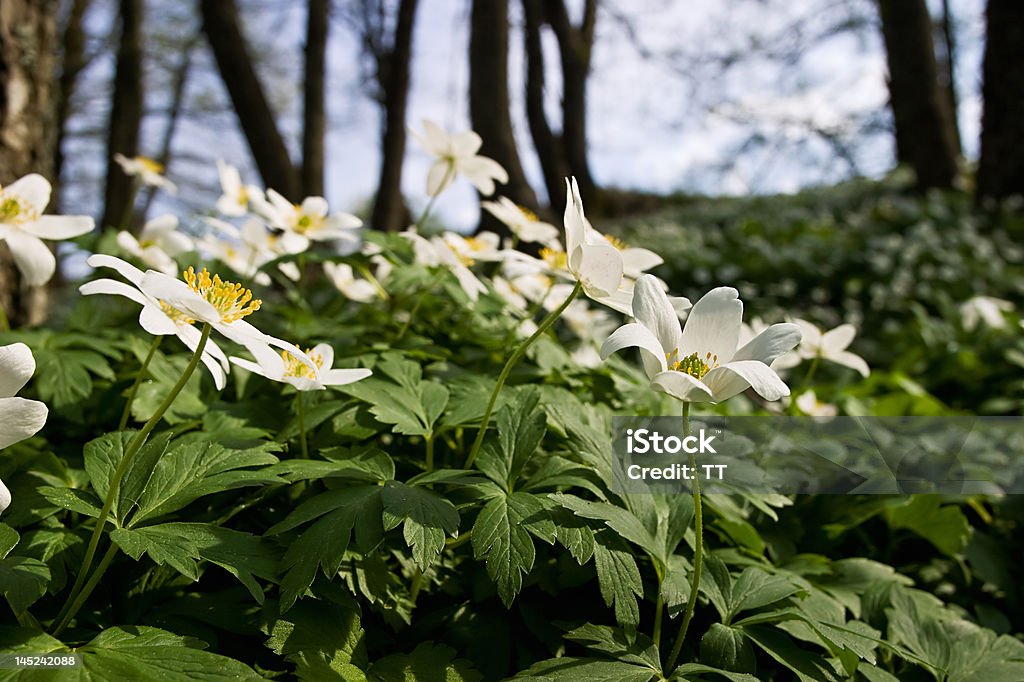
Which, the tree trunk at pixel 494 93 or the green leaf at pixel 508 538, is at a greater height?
the tree trunk at pixel 494 93

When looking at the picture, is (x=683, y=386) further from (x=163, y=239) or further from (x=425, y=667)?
(x=163, y=239)

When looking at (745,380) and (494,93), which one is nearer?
(745,380)

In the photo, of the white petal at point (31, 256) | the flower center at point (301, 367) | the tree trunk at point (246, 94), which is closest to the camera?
the flower center at point (301, 367)

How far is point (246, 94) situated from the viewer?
571 centimetres

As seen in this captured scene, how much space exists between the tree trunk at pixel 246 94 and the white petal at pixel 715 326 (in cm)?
494

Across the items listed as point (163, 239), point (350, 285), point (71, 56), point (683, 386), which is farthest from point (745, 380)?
point (71, 56)

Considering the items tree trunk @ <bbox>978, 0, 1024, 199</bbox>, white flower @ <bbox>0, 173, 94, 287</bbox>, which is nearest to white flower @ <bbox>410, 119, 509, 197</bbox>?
white flower @ <bbox>0, 173, 94, 287</bbox>

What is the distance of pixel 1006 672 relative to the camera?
4.33ft

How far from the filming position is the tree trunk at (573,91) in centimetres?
1034

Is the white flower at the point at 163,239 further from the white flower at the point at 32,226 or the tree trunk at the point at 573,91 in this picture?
the tree trunk at the point at 573,91

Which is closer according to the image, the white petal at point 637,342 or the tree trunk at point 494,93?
the white petal at point 637,342

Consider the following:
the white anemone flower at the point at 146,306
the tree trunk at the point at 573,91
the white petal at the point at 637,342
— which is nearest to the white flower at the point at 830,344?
the white petal at the point at 637,342

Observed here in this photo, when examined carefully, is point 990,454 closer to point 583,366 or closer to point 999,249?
point 583,366

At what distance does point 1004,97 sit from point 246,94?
6.51 meters
